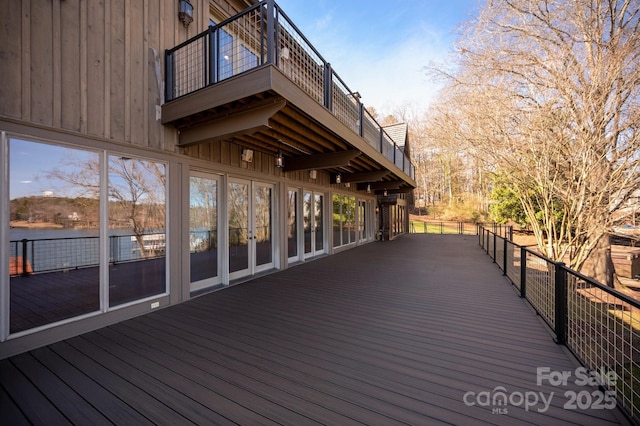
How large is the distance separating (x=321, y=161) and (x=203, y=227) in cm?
291

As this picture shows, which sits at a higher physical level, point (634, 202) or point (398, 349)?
point (634, 202)

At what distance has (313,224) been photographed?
8523 mm

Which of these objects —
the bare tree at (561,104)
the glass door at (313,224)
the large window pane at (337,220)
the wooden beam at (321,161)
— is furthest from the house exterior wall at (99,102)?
the bare tree at (561,104)

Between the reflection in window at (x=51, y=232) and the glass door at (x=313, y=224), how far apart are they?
198 inches

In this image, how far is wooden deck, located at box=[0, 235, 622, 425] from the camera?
1.92 metres

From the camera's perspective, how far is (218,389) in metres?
2.17

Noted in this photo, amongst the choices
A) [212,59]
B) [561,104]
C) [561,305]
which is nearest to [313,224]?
[212,59]

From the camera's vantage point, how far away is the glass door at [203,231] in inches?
187

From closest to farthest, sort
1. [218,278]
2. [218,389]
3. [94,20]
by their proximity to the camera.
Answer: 1. [218,389]
2. [94,20]
3. [218,278]

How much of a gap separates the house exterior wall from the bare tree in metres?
6.52

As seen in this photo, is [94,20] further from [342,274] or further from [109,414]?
[342,274]

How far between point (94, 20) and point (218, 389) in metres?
4.21

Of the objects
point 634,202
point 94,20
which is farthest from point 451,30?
point 94,20

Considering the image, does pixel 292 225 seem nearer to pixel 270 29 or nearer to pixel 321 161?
pixel 321 161
